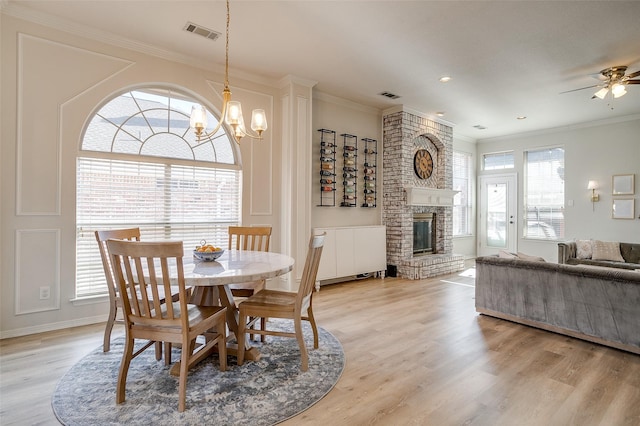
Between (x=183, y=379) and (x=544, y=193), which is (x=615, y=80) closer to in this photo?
(x=544, y=193)

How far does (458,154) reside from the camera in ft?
25.6

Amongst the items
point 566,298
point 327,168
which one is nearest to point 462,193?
point 327,168

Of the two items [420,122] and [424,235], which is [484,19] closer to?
[420,122]

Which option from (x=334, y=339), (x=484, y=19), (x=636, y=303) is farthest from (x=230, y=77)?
(x=636, y=303)

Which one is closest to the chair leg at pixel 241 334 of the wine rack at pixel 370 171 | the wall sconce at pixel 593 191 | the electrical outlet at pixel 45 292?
the electrical outlet at pixel 45 292

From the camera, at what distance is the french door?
24.7 ft

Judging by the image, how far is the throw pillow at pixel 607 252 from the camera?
16.7ft

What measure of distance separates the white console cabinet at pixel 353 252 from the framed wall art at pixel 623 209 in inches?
168

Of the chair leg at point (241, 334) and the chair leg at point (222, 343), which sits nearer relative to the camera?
the chair leg at point (222, 343)

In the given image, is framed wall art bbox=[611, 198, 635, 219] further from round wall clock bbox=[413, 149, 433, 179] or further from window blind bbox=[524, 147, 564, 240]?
round wall clock bbox=[413, 149, 433, 179]

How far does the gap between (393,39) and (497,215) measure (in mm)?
5854

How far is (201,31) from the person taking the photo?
3.31m

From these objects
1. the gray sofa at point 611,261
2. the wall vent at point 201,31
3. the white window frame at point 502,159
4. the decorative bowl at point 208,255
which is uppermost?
the wall vent at point 201,31

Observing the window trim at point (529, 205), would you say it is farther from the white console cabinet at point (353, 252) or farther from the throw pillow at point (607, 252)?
the white console cabinet at point (353, 252)
